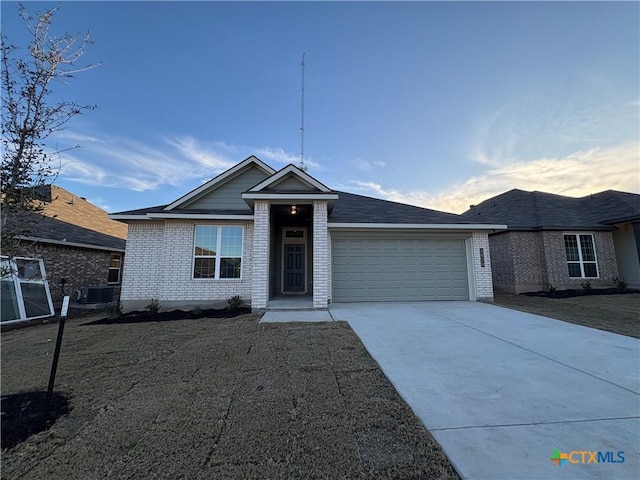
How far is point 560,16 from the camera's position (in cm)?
819

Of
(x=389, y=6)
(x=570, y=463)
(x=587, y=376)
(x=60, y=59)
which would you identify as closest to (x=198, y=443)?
(x=570, y=463)

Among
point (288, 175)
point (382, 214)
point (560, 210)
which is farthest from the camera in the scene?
point (560, 210)

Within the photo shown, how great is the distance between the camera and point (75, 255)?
36.8ft

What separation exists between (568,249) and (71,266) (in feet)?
75.4

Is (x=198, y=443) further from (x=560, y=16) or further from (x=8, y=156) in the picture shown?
(x=560, y=16)

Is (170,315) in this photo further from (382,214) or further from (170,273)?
(382,214)

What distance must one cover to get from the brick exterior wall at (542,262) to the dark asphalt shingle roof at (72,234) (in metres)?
19.4

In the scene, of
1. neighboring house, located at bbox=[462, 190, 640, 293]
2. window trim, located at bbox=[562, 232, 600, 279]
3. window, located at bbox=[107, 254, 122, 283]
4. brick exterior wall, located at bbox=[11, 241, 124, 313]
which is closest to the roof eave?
neighboring house, located at bbox=[462, 190, 640, 293]

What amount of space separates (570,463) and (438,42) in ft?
38.1

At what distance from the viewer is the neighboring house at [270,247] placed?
8992mm

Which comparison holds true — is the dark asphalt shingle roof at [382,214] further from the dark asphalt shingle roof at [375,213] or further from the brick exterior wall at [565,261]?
the brick exterior wall at [565,261]

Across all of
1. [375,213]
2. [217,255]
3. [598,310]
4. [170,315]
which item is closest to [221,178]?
[217,255]

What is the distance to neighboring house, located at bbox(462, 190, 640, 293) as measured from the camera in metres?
12.6

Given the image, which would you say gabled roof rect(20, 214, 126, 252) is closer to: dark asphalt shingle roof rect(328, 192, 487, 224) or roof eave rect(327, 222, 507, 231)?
roof eave rect(327, 222, 507, 231)
